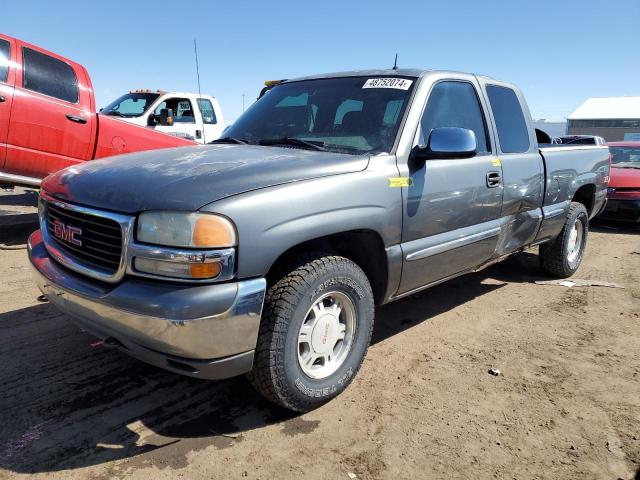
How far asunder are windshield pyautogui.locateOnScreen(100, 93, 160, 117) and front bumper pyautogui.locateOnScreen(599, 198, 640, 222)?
28.7 ft

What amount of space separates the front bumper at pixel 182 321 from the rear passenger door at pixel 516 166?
2.47 meters

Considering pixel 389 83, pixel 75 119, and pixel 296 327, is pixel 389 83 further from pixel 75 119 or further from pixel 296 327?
pixel 75 119

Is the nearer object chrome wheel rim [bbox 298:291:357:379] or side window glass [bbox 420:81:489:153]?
chrome wheel rim [bbox 298:291:357:379]

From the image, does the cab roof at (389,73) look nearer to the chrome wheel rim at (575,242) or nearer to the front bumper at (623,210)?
the chrome wheel rim at (575,242)

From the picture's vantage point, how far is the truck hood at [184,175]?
2.20m

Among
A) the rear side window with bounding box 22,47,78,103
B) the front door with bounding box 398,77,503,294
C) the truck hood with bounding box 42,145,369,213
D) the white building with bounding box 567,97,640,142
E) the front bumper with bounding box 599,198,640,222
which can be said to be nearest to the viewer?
the truck hood with bounding box 42,145,369,213

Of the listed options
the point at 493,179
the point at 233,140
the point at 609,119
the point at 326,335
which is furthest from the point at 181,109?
the point at 609,119

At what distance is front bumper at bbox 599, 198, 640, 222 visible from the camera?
27.4 ft

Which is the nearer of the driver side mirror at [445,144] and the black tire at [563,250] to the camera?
the driver side mirror at [445,144]

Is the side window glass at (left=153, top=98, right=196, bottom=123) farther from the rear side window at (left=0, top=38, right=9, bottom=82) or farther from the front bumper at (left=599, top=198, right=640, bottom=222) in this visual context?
the front bumper at (left=599, top=198, right=640, bottom=222)

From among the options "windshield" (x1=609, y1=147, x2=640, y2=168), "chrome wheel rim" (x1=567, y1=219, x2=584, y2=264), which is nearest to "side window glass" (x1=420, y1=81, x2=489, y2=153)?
"chrome wheel rim" (x1=567, y1=219, x2=584, y2=264)

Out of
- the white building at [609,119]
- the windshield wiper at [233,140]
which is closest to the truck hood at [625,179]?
the windshield wiper at [233,140]

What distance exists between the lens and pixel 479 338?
12.2 feet

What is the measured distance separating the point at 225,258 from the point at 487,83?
2919 millimetres
